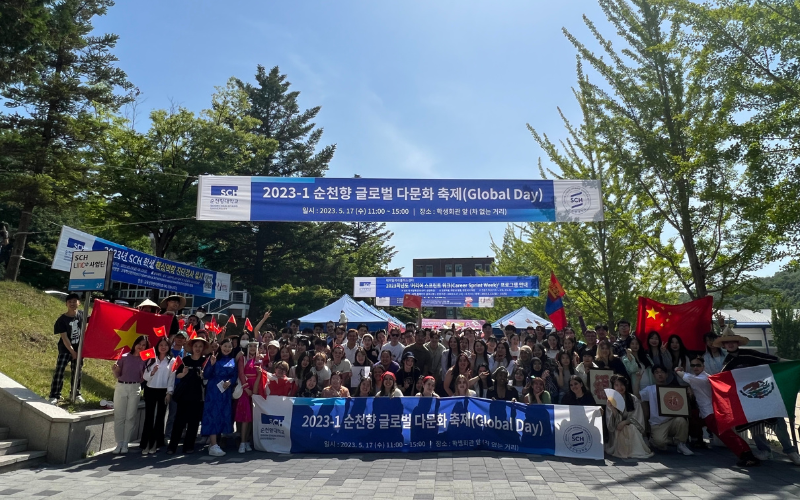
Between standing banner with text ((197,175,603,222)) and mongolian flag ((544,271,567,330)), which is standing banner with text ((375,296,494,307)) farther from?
standing banner with text ((197,175,603,222))

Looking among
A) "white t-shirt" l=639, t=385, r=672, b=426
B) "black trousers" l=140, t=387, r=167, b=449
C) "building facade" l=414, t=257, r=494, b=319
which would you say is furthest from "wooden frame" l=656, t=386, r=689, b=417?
"building facade" l=414, t=257, r=494, b=319

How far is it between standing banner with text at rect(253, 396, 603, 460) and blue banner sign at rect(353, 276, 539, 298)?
15566mm

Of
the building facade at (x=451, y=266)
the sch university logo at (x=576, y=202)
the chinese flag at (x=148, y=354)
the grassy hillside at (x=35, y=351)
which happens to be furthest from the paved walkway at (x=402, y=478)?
the building facade at (x=451, y=266)

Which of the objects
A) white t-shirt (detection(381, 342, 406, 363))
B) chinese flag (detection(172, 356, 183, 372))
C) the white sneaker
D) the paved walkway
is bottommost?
the paved walkway

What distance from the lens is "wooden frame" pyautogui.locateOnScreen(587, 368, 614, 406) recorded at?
318 inches

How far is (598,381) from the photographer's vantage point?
8141mm

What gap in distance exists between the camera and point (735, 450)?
6.85m

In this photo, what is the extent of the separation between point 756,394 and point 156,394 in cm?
880

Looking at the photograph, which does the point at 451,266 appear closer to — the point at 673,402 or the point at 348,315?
the point at 348,315

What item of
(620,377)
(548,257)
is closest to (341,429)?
(620,377)

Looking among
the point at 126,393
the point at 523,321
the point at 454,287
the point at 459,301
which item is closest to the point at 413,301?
the point at 454,287

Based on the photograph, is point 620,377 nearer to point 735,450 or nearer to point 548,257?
point 735,450

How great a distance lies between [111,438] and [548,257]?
1393 cm

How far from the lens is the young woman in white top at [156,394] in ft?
24.9
